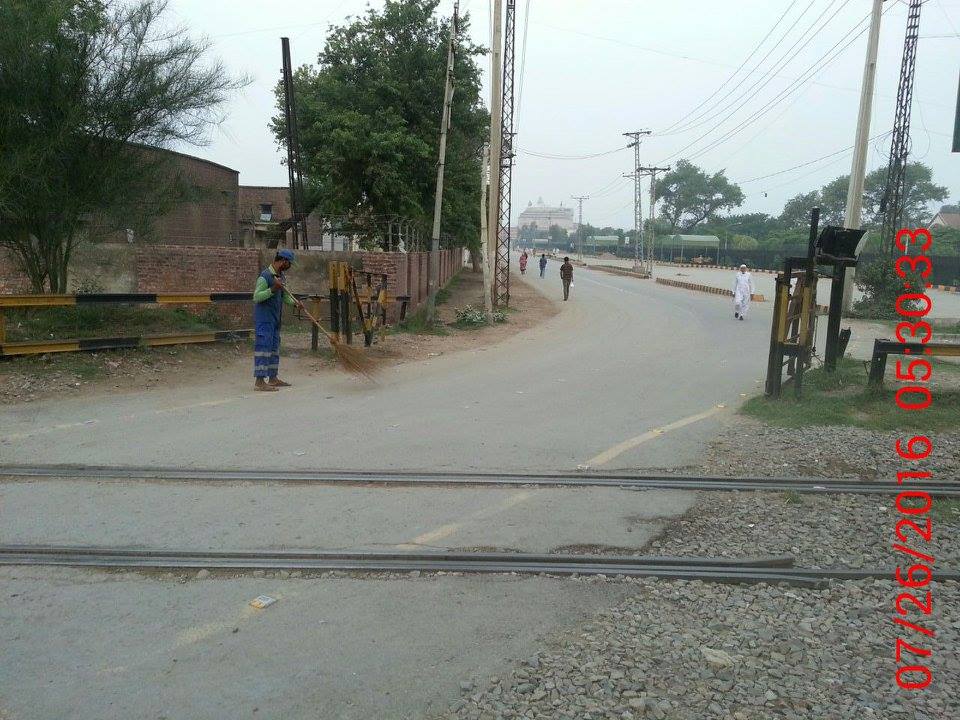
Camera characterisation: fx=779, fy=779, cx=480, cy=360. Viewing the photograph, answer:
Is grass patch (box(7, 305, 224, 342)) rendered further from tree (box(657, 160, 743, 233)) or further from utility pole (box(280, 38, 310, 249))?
tree (box(657, 160, 743, 233))

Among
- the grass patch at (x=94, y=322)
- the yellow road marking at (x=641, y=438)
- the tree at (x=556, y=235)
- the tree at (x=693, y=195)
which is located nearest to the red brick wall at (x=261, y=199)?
the grass patch at (x=94, y=322)

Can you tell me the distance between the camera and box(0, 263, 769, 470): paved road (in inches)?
282

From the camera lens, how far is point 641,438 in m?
8.20

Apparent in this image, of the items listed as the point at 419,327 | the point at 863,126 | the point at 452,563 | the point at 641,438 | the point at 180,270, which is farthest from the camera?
the point at 863,126

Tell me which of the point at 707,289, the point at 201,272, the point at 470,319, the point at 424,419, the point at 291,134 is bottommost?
the point at 707,289

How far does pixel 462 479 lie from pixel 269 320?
185 inches

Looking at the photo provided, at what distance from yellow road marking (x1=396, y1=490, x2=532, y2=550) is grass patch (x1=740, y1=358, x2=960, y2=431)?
12.8 feet

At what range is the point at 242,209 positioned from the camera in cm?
4575

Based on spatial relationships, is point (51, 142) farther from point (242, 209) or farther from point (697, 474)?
point (242, 209)

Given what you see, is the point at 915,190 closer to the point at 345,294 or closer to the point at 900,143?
the point at 900,143

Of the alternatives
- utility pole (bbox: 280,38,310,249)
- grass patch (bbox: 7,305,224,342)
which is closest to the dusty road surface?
grass patch (bbox: 7,305,224,342)

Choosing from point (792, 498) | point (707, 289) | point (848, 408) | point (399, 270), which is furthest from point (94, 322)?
point (707, 289)

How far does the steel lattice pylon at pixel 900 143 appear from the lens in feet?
77.4

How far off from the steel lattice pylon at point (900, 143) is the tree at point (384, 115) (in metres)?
13.1
